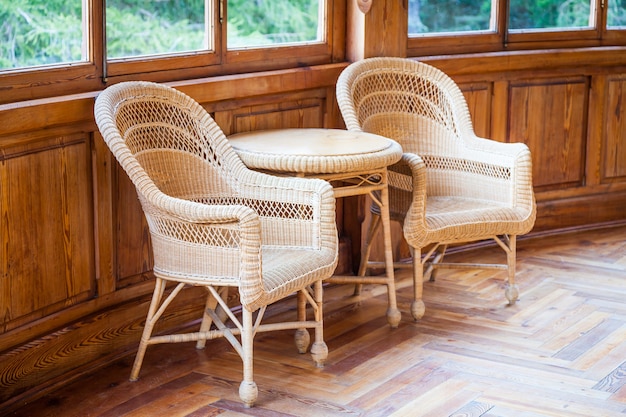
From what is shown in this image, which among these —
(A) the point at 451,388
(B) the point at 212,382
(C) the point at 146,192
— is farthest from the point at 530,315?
(C) the point at 146,192

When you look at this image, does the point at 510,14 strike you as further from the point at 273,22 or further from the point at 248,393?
the point at 248,393

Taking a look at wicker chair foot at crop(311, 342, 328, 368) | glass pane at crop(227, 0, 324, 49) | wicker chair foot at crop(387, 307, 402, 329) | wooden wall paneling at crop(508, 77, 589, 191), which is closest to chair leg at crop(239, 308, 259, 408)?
wicker chair foot at crop(311, 342, 328, 368)

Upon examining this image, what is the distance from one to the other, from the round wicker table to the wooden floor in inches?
10.9

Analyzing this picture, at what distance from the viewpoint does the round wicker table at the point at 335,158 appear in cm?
333

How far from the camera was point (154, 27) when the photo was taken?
3514 millimetres

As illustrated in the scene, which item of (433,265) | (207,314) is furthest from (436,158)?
(207,314)

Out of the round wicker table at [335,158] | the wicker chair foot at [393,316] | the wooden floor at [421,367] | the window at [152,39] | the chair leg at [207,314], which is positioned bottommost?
the wooden floor at [421,367]

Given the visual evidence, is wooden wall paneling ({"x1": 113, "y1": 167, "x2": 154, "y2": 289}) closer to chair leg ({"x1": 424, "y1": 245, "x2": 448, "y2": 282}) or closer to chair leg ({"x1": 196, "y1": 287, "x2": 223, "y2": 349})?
chair leg ({"x1": 196, "y1": 287, "x2": 223, "y2": 349})

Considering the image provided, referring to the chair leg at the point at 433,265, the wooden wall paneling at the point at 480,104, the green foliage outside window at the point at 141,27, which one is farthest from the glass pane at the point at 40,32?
the wooden wall paneling at the point at 480,104

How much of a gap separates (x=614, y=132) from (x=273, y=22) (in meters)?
2.27

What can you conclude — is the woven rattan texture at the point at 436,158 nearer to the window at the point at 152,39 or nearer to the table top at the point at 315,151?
the table top at the point at 315,151

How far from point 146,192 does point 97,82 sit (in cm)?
53

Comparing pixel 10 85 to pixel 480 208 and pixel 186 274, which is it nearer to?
pixel 186 274

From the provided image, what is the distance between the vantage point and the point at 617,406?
3041 millimetres
